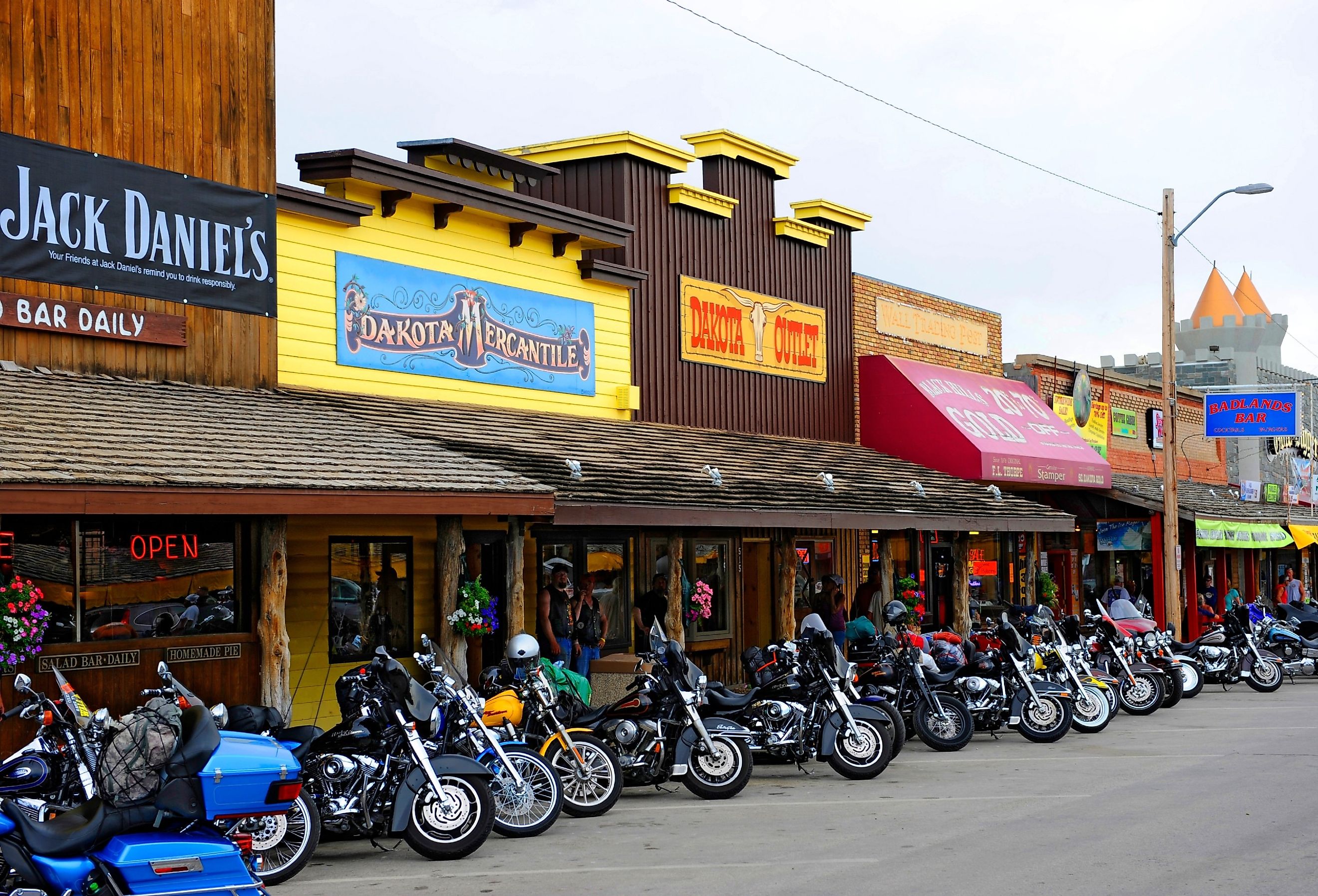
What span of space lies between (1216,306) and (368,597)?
32.8 meters

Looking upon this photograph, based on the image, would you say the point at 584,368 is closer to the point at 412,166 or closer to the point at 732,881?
the point at 412,166

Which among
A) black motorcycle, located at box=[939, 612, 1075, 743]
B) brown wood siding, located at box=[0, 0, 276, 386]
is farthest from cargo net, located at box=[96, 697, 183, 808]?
black motorcycle, located at box=[939, 612, 1075, 743]

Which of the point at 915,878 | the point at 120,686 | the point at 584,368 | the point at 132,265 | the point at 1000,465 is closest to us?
the point at 915,878

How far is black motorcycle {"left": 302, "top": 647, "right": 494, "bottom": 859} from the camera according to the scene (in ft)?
33.4

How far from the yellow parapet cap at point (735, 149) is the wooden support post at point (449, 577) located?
35.7 feet

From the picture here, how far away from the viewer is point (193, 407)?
14000 millimetres

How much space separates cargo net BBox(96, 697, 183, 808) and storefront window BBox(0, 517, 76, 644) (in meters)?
6.00

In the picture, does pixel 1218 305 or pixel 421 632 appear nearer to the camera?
pixel 421 632

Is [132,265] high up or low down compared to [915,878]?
up

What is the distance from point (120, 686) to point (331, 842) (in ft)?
11.6

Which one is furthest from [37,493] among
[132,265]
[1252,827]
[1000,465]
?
[1000,465]

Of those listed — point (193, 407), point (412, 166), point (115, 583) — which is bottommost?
point (115, 583)

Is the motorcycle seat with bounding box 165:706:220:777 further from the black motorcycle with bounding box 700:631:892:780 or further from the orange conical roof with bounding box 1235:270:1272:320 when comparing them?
the orange conical roof with bounding box 1235:270:1272:320

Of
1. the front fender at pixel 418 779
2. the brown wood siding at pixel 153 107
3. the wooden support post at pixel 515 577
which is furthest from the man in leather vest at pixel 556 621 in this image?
the front fender at pixel 418 779
